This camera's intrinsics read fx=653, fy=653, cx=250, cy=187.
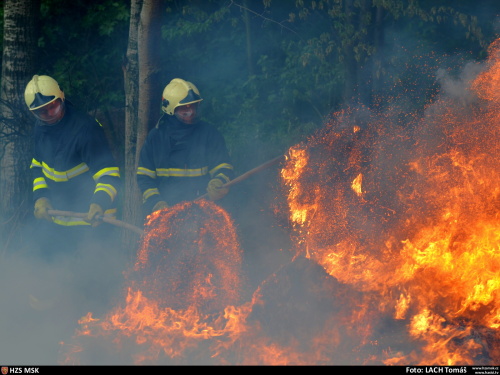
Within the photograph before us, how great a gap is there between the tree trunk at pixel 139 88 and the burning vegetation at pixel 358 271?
1.81 meters

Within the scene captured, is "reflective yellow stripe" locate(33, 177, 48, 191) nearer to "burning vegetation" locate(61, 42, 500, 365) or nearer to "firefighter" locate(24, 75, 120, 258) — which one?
"firefighter" locate(24, 75, 120, 258)

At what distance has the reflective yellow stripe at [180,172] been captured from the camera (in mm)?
7023

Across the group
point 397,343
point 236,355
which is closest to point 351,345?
point 397,343

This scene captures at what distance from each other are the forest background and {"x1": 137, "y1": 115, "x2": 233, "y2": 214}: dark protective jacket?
104 cm

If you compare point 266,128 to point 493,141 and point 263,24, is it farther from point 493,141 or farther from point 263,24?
point 493,141

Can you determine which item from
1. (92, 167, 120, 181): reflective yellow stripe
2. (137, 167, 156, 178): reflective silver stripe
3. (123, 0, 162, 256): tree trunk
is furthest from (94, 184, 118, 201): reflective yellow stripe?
(123, 0, 162, 256): tree trunk

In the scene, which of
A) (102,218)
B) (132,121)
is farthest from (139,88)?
(102,218)

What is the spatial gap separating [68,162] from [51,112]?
56 cm

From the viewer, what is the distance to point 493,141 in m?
6.32

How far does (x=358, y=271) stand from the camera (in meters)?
6.04

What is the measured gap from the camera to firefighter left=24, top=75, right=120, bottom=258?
6871 mm

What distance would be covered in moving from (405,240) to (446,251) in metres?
0.38

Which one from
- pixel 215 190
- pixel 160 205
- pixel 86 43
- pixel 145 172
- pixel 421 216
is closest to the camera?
pixel 421 216

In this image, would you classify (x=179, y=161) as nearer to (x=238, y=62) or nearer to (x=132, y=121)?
(x=132, y=121)
